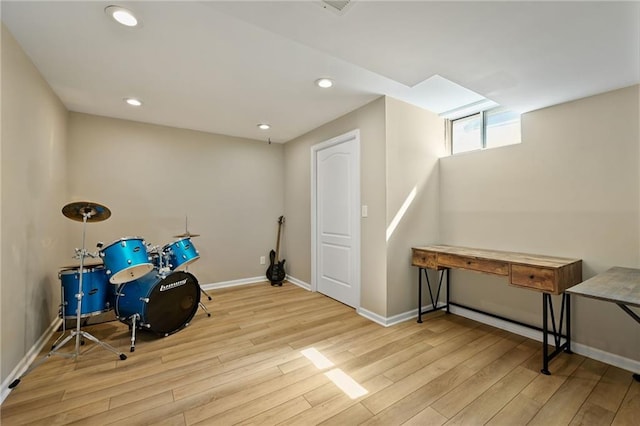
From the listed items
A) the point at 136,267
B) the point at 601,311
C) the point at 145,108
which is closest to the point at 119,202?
the point at 145,108

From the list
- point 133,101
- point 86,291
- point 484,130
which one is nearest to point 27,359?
point 86,291

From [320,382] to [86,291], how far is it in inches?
84.8

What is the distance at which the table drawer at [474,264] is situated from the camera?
7.47ft

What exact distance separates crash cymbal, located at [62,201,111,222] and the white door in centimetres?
245

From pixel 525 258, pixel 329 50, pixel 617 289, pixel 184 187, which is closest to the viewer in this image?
pixel 617 289

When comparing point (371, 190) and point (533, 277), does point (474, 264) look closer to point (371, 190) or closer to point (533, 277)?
point (533, 277)

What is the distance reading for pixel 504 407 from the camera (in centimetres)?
166

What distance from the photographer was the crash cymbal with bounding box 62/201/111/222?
2.14 m

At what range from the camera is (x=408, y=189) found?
3039 mm

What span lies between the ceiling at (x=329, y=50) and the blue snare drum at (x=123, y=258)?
1491mm

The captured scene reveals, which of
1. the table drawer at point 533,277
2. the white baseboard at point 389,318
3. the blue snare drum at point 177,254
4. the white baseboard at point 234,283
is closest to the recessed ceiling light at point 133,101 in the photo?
the blue snare drum at point 177,254

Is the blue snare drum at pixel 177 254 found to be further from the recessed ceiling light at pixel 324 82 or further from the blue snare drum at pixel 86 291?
the recessed ceiling light at pixel 324 82

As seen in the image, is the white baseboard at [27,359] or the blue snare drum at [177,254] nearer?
the white baseboard at [27,359]

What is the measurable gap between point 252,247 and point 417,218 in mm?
2711
